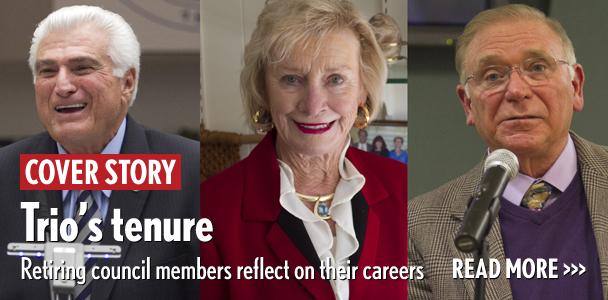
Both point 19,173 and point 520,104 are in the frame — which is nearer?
point 520,104

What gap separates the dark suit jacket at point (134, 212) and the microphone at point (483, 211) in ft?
4.91

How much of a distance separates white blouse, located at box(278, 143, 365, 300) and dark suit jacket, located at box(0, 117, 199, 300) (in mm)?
382

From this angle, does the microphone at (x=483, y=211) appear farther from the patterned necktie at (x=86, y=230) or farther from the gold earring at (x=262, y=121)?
the patterned necktie at (x=86, y=230)

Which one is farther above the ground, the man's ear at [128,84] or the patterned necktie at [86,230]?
the man's ear at [128,84]

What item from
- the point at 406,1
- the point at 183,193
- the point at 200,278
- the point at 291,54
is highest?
the point at 406,1

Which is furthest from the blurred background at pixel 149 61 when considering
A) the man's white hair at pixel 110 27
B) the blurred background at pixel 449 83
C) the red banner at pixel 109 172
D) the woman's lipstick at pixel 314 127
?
the blurred background at pixel 449 83

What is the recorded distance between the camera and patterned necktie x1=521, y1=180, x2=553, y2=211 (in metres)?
3.36

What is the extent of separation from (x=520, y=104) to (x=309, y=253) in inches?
40.0

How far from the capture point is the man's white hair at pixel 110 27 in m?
3.42

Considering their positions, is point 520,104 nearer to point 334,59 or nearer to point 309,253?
point 334,59

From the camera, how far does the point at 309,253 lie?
337 centimetres

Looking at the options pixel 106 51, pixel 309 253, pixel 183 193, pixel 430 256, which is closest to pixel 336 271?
pixel 309 253

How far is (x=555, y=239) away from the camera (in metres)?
3.38

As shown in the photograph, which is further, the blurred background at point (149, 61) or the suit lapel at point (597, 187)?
the blurred background at point (149, 61)
